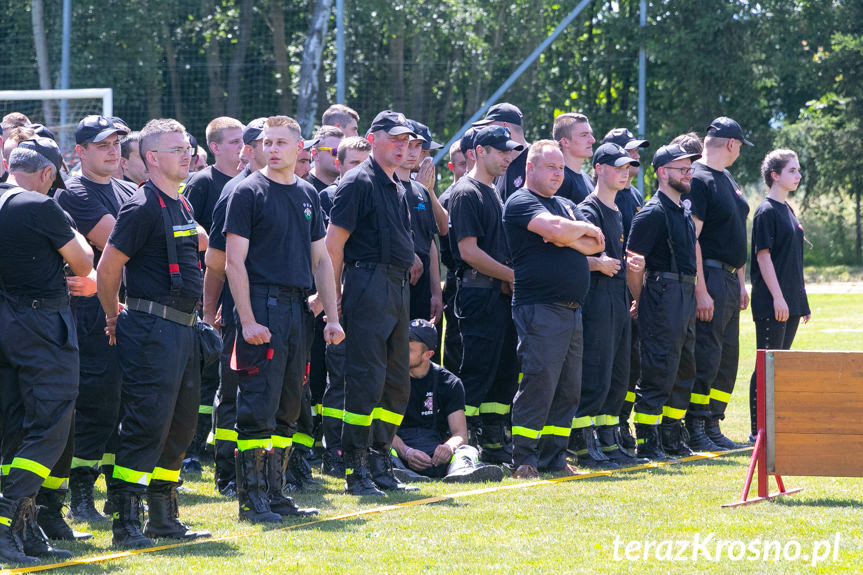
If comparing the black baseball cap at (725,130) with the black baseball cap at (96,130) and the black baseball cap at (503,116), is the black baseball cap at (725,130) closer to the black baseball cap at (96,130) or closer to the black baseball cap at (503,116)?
the black baseball cap at (503,116)

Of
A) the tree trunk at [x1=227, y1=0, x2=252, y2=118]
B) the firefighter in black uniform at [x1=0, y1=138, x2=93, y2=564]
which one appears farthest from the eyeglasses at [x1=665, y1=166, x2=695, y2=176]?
the tree trunk at [x1=227, y1=0, x2=252, y2=118]

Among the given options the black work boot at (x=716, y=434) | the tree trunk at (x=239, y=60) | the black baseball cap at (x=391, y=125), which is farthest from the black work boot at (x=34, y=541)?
the tree trunk at (x=239, y=60)

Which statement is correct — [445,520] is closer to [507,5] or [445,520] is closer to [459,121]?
[459,121]

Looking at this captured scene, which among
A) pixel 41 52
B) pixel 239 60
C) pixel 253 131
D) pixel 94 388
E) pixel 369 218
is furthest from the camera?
pixel 239 60

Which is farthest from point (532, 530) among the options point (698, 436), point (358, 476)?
point (698, 436)

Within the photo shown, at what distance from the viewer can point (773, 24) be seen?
29406 millimetres

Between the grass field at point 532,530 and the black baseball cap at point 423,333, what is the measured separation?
1096 millimetres

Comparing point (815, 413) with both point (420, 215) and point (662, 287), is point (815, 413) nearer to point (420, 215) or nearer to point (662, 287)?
point (662, 287)

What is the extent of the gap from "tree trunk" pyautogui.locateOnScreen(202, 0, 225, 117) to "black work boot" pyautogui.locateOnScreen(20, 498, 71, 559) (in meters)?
16.7

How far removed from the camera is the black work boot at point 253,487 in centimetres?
682

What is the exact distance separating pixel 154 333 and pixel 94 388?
1.09m

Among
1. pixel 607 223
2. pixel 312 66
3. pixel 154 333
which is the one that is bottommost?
pixel 154 333

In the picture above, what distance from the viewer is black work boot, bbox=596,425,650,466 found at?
9195mm

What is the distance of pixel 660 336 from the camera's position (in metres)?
9.38
